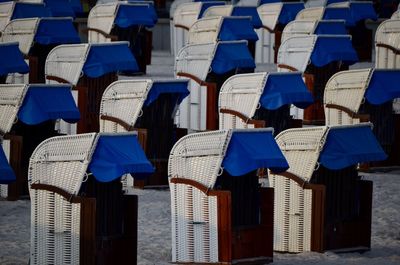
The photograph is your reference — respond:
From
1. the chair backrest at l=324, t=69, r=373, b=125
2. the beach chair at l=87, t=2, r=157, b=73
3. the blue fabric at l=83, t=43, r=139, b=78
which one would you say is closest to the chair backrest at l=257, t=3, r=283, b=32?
the beach chair at l=87, t=2, r=157, b=73

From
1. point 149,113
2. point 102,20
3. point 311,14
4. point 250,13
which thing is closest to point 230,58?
point 149,113

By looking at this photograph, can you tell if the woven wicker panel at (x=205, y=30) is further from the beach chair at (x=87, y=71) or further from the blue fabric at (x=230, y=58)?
the beach chair at (x=87, y=71)

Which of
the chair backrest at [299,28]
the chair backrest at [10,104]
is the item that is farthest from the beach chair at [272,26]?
the chair backrest at [10,104]

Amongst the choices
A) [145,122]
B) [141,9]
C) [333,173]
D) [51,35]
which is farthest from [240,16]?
[333,173]

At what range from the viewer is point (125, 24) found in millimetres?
34188

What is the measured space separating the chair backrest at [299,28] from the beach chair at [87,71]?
21.4 ft

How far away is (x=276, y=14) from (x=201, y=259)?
2001 centimetres

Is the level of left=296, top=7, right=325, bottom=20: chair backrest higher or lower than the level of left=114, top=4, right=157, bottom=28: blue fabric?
higher

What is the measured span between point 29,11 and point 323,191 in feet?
56.8

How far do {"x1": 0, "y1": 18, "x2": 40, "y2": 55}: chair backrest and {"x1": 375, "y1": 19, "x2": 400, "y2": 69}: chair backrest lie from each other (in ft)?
21.6

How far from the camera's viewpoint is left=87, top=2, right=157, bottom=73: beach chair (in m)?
34.4

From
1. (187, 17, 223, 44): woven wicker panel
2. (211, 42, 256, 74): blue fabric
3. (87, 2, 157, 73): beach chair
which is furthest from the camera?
(87, 2, 157, 73): beach chair

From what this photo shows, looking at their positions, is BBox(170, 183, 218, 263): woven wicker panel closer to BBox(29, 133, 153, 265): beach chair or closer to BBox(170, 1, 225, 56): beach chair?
BBox(29, 133, 153, 265): beach chair

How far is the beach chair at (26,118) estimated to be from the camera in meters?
21.9
